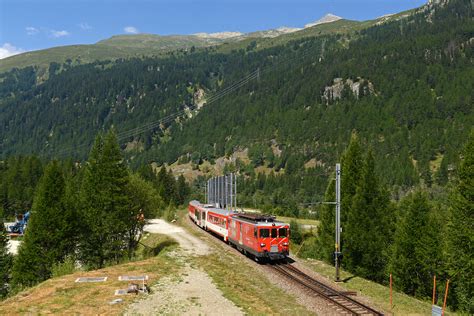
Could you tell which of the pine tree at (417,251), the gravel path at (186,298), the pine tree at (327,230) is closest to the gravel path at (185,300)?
the gravel path at (186,298)

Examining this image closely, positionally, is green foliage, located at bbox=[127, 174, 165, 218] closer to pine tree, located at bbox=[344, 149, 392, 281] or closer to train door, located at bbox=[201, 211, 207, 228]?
train door, located at bbox=[201, 211, 207, 228]

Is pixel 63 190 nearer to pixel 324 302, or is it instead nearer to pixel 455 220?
pixel 324 302

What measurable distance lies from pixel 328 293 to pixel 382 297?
11.4ft

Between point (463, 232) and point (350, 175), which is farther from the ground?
point (350, 175)

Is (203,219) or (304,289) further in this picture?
(203,219)

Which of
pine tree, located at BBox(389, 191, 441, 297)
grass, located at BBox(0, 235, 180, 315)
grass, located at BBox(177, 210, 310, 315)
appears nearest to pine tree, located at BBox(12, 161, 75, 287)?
grass, located at BBox(0, 235, 180, 315)

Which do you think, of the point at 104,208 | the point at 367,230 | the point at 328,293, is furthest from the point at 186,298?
the point at 367,230

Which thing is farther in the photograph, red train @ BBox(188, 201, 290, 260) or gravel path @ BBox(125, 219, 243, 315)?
red train @ BBox(188, 201, 290, 260)

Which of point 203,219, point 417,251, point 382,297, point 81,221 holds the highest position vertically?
point 81,221

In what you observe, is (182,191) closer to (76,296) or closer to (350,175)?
(350,175)

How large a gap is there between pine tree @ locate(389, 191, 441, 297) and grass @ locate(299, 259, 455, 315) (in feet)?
48.9

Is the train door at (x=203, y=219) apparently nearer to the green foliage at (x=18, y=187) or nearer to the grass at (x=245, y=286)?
the grass at (x=245, y=286)

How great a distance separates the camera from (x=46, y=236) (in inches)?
1704

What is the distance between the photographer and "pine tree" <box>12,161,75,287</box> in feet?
141
